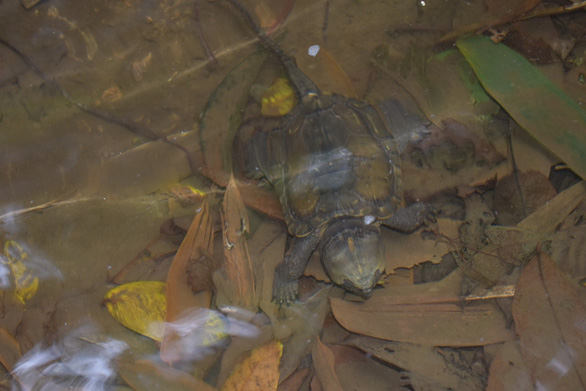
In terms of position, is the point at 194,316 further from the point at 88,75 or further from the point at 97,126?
the point at 88,75

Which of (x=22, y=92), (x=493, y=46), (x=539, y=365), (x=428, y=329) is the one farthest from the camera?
(x=22, y=92)

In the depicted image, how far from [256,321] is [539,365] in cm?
191

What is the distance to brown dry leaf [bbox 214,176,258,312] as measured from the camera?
3.52m

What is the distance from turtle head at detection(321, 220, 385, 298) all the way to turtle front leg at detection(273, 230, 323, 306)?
0.12 m

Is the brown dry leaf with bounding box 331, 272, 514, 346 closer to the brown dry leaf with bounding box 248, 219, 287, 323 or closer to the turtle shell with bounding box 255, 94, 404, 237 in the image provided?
the brown dry leaf with bounding box 248, 219, 287, 323

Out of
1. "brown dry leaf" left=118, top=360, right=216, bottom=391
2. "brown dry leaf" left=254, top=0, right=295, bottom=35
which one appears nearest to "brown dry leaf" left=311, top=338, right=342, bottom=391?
"brown dry leaf" left=118, top=360, right=216, bottom=391

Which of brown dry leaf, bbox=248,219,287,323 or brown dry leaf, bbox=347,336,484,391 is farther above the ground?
brown dry leaf, bbox=248,219,287,323

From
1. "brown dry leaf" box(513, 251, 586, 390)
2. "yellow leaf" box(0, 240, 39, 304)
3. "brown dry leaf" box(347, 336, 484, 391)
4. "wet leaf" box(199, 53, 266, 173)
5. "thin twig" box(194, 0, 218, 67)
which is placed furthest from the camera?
"thin twig" box(194, 0, 218, 67)

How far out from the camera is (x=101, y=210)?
3861 mm

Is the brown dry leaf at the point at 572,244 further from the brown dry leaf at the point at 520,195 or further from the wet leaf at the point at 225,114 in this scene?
the wet leaf at the point at 225,114

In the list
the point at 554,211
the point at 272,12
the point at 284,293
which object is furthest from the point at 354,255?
the point at 272,12

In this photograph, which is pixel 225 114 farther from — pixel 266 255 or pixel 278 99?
pixel 266 255

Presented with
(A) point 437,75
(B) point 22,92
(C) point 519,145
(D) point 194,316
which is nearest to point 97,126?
(B) point 22,92

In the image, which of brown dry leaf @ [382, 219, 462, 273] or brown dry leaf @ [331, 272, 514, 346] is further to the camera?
brown dry leaf @ [382, 219, 462, 273]
